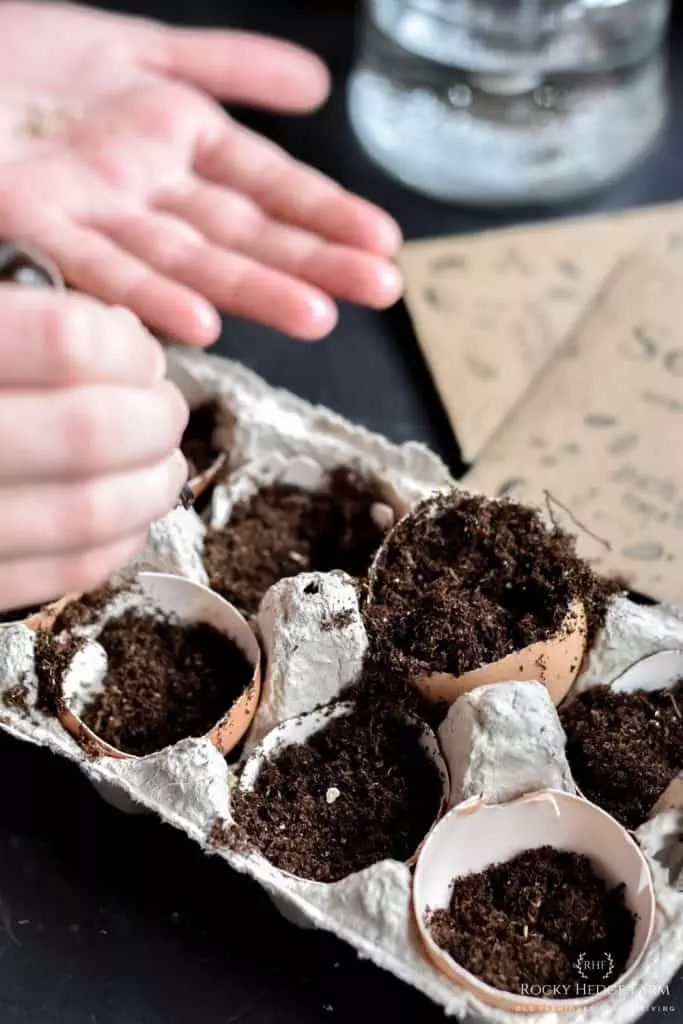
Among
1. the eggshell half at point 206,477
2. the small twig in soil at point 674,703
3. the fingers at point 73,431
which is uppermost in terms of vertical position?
the fingers at point 73,431

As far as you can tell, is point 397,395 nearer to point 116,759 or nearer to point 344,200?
point 344,200

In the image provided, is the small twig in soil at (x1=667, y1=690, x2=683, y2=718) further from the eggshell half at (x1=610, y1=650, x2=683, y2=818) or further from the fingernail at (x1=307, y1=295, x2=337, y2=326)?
the fingernail at (x1=307, y1=295, x2=337, y2=326)

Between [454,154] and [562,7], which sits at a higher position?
[562,7]

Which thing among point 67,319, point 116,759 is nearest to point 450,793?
point 116,759

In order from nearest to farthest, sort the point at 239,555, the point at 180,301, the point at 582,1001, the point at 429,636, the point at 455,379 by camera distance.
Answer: the point at 582,1001, the point at 429,636, the point at 239,555, the point at 180,301, the point at 455,379

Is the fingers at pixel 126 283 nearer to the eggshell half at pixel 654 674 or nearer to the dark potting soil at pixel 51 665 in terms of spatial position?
the dark potting soil at pixel 51 665

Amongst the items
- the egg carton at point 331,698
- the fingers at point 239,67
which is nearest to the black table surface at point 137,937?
the egg carton at point 331,698
